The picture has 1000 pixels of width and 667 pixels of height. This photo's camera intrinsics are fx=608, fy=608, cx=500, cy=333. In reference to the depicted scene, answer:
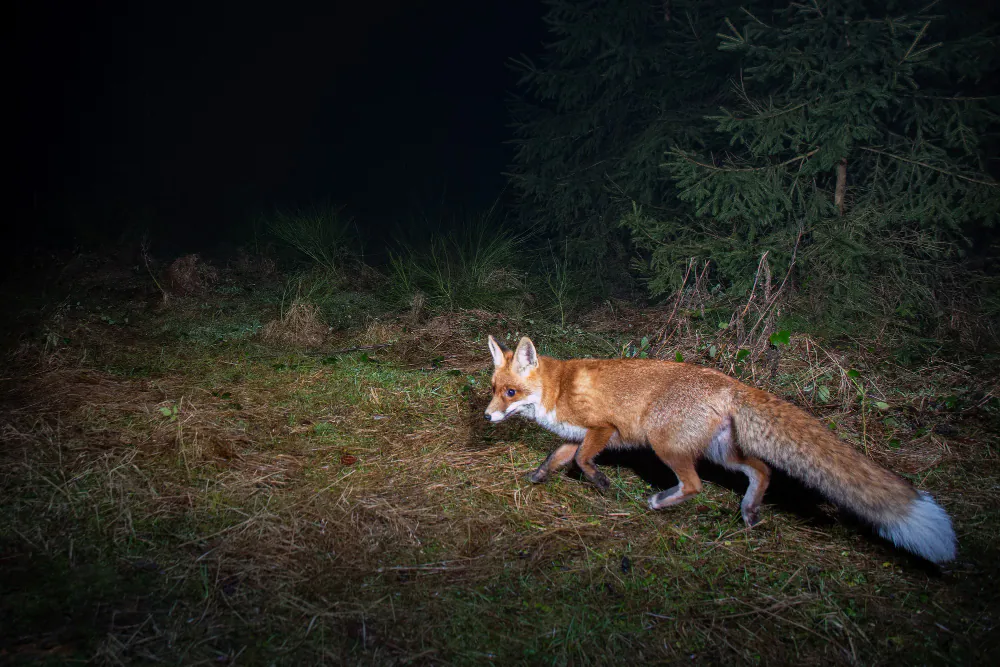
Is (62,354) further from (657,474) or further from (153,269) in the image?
(657,474)

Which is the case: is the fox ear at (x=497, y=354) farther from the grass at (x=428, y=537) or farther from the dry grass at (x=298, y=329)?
the dry grass at (x=298, y=329)

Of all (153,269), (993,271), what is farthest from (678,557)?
(153,269)

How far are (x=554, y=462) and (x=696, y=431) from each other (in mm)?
740

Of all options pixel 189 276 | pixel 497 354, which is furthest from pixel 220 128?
pixel 497 354

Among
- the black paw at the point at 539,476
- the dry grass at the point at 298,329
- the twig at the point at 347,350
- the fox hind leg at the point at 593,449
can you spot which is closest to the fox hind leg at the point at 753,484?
the fox hind leg at the point at 593,449

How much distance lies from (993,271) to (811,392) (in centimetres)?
343

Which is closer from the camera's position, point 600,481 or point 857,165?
point 600,481

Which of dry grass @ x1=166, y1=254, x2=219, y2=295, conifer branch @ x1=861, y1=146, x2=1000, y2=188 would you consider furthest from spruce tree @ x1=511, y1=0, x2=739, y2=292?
dry grass @ x1=166, y1=254, x2=219, y2=295

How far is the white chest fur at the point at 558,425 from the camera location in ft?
10.0

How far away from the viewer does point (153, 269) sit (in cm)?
762

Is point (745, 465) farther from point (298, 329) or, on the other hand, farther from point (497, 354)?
point (298, 329)

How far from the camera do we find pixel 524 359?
10.1 feet

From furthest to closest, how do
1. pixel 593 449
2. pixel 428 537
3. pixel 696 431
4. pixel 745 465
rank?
1. pixel 593 449
2. pixel 745 465
3. pixel 696 431
4. pixel 428 537

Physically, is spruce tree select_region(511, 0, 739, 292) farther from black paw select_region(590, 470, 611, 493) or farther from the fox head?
black paw select_region(590, 470, 611, 493)
